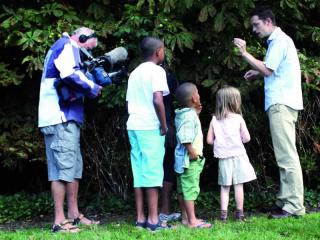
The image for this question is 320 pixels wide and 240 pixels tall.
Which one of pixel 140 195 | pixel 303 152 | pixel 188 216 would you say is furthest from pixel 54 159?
pixel 303 152

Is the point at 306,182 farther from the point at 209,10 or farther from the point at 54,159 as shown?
the point at 54,159

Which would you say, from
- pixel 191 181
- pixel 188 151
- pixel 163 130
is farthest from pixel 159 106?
pixel 191 181

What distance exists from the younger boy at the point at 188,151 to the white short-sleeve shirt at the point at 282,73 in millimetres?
816

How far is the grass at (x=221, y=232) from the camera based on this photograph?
5305 millimetres

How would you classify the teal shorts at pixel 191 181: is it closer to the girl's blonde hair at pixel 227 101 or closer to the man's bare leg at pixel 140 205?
the man's bare leg at pixel 140 205

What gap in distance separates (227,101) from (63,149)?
1.82 meters

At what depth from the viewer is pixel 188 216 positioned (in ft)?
19.9

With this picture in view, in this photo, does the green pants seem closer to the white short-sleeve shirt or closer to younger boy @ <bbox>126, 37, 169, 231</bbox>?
the white short-sleeve shirt

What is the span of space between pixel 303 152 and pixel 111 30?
297 cm

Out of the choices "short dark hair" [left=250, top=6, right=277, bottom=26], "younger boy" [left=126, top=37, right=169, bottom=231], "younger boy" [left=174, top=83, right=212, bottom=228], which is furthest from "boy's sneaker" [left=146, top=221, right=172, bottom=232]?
"short dark hair" [left=250, top=6, right=277, bottom=26]

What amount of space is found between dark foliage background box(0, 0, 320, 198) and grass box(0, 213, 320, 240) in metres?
1.67

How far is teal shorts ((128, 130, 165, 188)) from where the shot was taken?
5844 mm

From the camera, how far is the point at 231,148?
634 centimetres

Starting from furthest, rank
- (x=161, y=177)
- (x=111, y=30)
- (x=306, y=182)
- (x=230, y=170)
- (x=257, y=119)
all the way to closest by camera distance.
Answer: (x=306, y=182)
(x=257, y=119)
(x=111, y=30)
(x=230, y=170)
(x=161, y=177)
